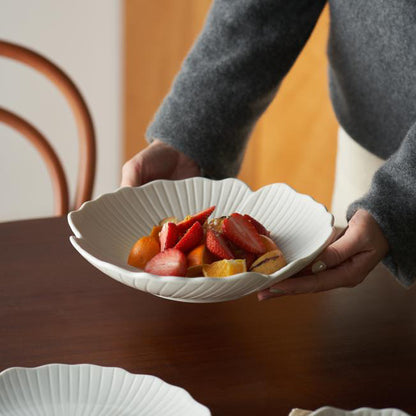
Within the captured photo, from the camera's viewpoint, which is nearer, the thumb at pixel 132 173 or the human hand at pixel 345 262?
the human hand at pixel 345 262

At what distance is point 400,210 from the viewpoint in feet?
3.14

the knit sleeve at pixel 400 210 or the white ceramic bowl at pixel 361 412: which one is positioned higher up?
the knit sleeve at pixel 400 210

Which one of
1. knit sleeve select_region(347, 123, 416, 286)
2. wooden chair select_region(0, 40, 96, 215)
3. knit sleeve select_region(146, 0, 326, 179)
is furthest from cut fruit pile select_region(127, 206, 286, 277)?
wooden chair select_region(0, 40, 96, 215)

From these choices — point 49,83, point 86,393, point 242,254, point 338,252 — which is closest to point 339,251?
point 338,252

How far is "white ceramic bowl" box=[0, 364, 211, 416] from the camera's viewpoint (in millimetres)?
685

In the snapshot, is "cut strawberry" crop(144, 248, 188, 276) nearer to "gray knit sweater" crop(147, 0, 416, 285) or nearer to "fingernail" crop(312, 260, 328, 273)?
"fingernail" crop(312, 260, 328, 273)

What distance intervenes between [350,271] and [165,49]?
6.83 ft

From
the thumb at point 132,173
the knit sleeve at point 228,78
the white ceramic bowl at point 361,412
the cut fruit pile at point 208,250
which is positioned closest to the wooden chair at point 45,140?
the knit sleeve at point 228,78

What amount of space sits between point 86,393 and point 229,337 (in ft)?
0.68

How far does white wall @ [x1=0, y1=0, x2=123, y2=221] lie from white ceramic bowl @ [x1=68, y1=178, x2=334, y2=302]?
5.22 ft

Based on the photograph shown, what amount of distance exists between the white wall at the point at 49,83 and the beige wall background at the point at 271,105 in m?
0.08

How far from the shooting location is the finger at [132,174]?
110cm

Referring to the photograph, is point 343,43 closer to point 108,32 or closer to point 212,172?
point 212,172

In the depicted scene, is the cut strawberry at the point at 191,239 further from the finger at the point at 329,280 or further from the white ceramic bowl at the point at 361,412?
the white ceramic bowl at the point at 361,412
